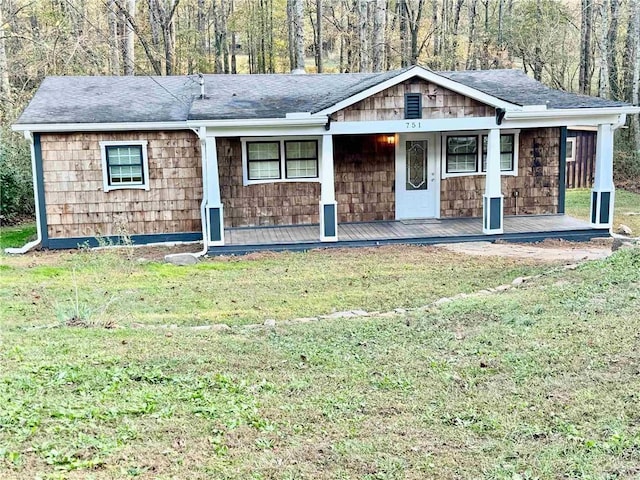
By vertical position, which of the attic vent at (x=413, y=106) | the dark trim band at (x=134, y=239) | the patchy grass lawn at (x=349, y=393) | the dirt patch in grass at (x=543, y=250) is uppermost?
the attic vent at (x=413, y=106)

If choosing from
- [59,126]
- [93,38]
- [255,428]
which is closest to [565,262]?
[255,428]

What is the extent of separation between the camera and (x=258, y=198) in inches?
526

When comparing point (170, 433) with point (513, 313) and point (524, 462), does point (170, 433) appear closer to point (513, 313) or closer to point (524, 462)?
point (524, 462)

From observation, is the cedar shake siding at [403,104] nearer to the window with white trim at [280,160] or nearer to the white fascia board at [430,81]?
the white fascia board at [430,81]

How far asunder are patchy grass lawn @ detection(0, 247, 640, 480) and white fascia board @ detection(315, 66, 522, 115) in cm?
503

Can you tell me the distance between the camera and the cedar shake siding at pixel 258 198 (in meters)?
13.2

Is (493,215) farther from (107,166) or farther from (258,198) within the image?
(107,166)

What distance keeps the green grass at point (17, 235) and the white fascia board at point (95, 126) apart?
2.33 m

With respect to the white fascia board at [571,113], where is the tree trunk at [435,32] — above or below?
above

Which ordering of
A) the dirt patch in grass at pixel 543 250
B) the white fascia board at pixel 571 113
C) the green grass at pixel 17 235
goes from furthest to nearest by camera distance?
the green grass at pixel 17 235, the white fascia board at pixel 571 113, the dirt patch in grass at pixel 543 250

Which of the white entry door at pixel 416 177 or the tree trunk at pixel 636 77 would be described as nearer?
the white entry door at pixel 416 177

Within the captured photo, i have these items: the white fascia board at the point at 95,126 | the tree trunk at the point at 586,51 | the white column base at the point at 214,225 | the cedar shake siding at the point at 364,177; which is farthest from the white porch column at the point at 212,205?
the tree trunk at the point at 586,51

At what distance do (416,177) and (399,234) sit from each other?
2.12 m

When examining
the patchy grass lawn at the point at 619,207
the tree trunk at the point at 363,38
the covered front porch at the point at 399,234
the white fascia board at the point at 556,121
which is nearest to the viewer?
the covered front porch at the point at 399,234
